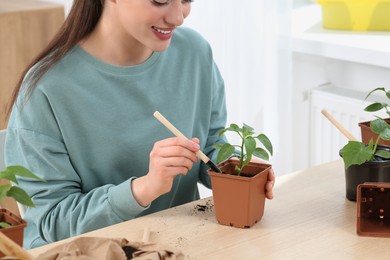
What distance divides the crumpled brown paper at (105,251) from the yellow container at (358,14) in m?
1.90

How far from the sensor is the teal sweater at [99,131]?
1.63m

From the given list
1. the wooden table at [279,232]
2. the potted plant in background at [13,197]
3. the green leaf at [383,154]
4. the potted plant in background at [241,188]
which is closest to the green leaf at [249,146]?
the potted plant in background at [241,188]

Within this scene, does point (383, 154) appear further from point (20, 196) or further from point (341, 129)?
point (20, 196)

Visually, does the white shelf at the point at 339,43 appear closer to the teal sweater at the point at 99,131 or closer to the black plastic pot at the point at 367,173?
the teal sweater at the point at 99,131

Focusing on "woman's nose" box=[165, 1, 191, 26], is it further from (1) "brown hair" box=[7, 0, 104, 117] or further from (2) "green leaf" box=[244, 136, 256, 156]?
(2) "green leaf" box=[244, 136, 256, 156]

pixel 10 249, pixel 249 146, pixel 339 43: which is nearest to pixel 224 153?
pixel 249 146

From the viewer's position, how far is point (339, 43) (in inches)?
109

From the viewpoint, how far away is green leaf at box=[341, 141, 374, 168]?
57.5 inches

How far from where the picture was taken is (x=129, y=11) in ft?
5.42

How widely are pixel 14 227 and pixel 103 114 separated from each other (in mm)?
607

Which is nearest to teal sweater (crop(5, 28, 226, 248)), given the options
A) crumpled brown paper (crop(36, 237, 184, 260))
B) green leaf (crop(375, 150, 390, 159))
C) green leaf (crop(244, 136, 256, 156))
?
green leaf (crop(244, 136, 256, 156))

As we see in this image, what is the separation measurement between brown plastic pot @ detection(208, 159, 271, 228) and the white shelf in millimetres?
1269

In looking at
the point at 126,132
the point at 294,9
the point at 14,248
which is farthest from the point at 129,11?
the point at 294,9

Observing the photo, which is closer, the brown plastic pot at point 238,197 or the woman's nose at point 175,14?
the brown plastic pot at point 238,197
